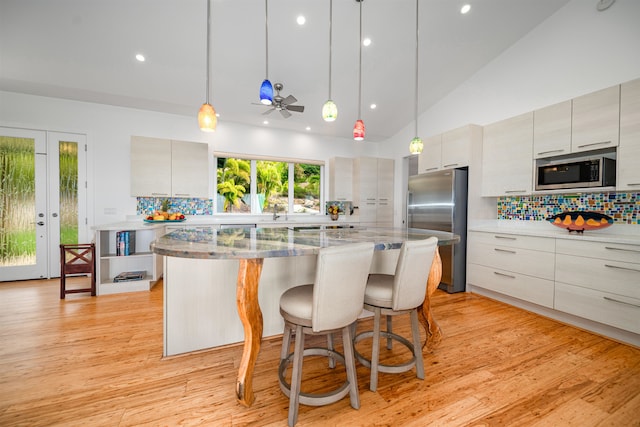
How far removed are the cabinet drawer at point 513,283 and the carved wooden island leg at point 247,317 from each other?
2.94 meters

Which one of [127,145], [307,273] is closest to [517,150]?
[307,273]

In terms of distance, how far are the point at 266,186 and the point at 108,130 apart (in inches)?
102

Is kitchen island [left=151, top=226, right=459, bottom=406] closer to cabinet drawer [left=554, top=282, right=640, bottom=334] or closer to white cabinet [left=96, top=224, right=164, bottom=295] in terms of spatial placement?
cabinet drawer [left=554, top=282, right=640, bottom=334]

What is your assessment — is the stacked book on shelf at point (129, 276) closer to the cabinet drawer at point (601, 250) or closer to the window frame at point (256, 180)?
the window frame at point (256, 180)

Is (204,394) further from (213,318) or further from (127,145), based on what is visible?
(127,145)

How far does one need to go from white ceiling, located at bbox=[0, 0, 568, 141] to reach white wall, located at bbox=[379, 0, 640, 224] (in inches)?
7.8

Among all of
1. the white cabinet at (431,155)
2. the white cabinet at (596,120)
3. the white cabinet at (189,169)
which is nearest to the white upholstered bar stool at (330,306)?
the white cabinet at (596,120)

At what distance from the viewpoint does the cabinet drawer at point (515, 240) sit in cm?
Answer: 271

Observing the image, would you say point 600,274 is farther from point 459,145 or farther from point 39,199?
point 39,199

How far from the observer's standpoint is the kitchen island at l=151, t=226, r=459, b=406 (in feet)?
4.80

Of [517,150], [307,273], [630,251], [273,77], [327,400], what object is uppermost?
[273,77]

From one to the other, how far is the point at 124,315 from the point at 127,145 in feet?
9.03

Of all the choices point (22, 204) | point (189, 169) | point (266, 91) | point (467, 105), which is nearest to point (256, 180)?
point (189, 169)

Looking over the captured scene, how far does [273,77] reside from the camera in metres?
3.52
